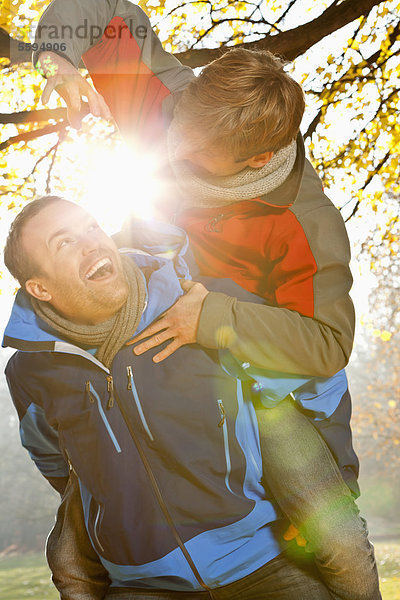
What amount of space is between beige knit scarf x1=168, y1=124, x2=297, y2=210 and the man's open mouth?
542 mm

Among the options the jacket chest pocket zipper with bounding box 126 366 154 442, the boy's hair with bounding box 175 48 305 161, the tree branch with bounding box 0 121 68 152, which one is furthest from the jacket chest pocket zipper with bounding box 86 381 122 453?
the tree branch with bounding box 0 121 68 152

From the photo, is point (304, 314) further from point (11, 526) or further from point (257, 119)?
point (11, 526)

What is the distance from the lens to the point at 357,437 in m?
31.4

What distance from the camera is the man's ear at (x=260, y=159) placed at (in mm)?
2227

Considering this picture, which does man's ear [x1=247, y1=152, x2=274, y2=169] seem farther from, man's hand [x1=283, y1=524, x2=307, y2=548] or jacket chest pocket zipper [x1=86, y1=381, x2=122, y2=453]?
man's hand [x1=283, y1=524, x2=307, y2=548]

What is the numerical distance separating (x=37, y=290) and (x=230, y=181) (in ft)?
2.74

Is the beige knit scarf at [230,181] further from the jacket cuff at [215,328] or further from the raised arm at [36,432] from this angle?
the raised arm at [36,432]

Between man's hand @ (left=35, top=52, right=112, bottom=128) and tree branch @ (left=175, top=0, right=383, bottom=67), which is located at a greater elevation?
tree branch @ (left=175, top=0, right=383, bottom=67)

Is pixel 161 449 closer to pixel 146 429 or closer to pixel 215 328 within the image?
pixel 146 429

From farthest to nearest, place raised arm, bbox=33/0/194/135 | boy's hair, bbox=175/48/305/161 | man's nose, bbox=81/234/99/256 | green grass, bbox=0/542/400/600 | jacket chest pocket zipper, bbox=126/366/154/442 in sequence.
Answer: green grass, bbox=0/542/400/600, raised arm, bbox=33/0/194/135, boy's hair, bbox=175/48/305/161, man's nose, bbox=81/234/99/256, jacket chest pocket zipper, bbox=126/366/154/442

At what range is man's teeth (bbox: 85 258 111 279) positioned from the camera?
195 cm

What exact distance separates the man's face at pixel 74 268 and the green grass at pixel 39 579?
9.53 metres

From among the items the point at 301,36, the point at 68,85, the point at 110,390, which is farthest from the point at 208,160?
the point at 301,36

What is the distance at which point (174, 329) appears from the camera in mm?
1925
